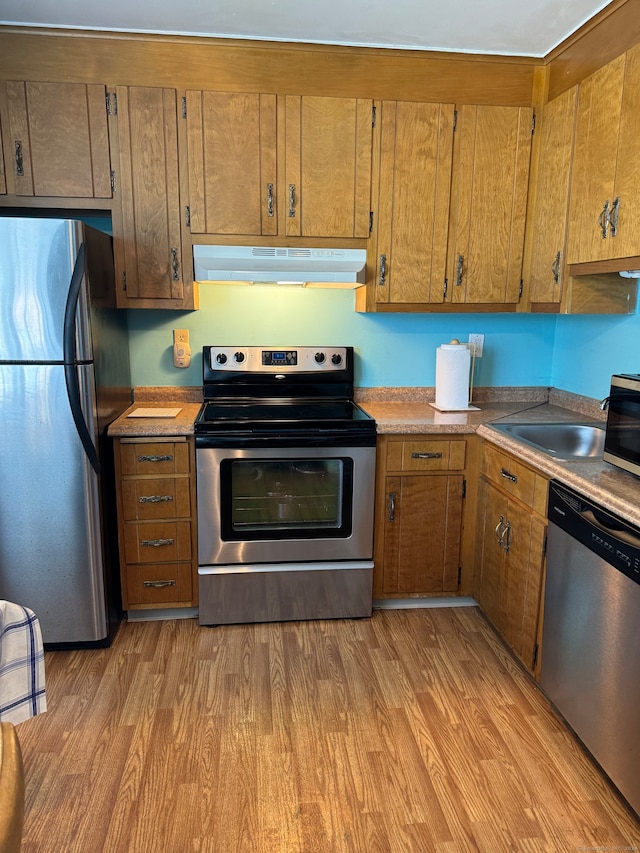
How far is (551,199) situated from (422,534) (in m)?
1.61

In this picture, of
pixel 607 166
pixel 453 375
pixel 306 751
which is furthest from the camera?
pixel 453 375

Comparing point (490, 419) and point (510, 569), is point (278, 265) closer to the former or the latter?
point (490, 419)

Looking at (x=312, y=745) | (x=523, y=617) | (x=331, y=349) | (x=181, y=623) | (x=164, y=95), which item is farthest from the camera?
(x=331, y=349)

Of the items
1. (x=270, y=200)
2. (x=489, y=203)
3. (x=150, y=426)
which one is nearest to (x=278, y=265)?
(x=270, y=200)

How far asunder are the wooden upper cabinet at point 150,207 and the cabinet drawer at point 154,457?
65 cm

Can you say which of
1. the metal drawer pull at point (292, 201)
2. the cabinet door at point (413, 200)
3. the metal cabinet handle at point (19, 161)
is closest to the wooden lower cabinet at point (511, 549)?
the cabinet door at point (413, 200)

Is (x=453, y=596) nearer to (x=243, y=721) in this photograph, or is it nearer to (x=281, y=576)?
(x=281, y=576)

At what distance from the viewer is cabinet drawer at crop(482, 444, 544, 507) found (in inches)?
85.7

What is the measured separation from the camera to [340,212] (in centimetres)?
267

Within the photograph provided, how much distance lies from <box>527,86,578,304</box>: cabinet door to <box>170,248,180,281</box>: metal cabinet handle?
164cm

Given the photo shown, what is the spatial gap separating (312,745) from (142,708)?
2.08 ft

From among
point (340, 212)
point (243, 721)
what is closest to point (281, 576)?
point (243, 721)

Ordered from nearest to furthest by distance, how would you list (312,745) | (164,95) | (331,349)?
(312,745)
(164,95)
(331,349)

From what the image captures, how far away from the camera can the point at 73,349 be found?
7.17 feet
